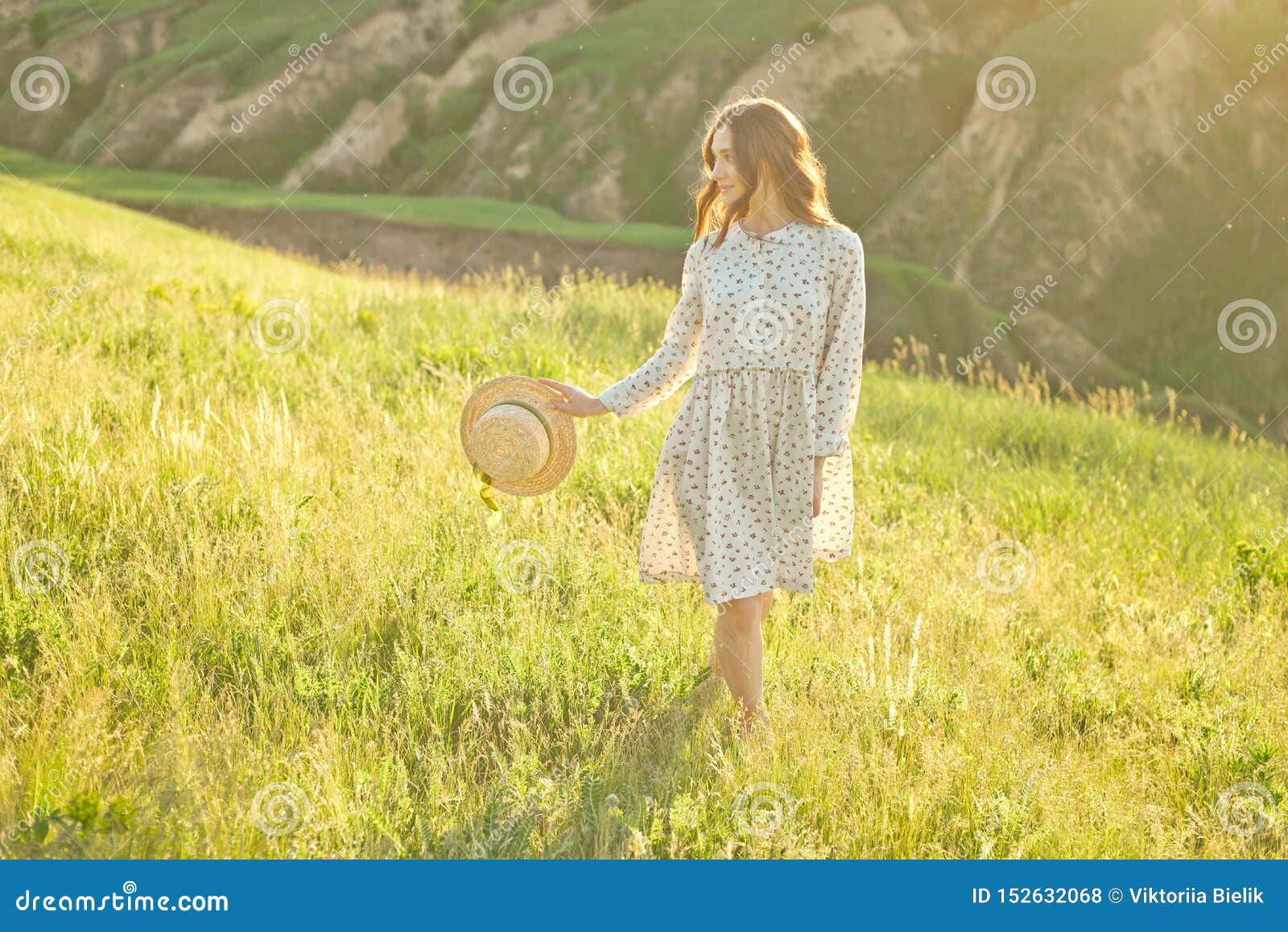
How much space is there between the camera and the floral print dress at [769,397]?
3453 millimetres

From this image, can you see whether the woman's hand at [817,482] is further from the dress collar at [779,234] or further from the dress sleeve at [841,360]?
the dress collar at [779,234]

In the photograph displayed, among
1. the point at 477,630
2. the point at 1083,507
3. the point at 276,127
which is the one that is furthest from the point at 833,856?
the point at 276,127

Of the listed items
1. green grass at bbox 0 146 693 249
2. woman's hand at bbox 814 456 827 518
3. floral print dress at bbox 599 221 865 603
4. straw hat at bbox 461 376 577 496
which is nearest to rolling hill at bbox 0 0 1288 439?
green grass at bbox 0 146 693 249

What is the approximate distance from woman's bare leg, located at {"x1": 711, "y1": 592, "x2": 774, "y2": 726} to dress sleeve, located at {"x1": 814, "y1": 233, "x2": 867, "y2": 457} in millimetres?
581

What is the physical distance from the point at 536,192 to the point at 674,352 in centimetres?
3715

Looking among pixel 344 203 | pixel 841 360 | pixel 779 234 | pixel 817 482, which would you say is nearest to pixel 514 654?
pixel 817 482

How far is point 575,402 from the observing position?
12.0 feet

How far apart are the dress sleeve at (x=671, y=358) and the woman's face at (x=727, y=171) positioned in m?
0.24

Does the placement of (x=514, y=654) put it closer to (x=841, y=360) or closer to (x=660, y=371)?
(x=660, y=371)

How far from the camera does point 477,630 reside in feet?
12.9

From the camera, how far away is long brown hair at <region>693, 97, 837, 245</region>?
343 centimetres

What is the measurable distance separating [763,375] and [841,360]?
265 millimetres

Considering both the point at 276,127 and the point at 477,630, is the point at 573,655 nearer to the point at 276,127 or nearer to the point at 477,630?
the point at 477,630

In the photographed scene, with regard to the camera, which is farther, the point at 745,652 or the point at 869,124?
the point at 869,124
